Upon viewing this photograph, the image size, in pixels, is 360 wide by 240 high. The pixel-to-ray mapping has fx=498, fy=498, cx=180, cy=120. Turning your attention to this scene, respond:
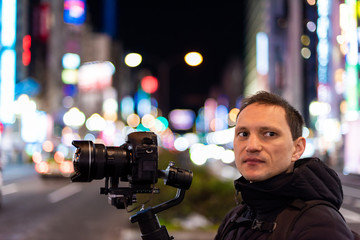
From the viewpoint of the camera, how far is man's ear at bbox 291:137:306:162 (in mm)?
2133

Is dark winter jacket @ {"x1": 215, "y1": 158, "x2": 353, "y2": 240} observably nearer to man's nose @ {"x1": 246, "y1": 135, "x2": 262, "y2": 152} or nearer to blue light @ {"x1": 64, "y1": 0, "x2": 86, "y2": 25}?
man's nose @ {"x1": 246, "y1": 135, "x2": 262, "y2": 152}

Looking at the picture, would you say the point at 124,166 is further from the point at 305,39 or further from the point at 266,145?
the point at 305,39

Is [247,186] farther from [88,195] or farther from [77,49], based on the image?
[77,49]

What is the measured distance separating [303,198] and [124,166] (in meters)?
0.91

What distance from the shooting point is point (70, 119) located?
249 ft

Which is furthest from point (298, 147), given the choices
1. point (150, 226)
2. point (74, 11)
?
point (74, 11)

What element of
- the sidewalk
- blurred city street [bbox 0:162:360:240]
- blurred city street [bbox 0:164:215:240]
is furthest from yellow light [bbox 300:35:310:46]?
the sidewalk

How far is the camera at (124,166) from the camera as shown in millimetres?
2365

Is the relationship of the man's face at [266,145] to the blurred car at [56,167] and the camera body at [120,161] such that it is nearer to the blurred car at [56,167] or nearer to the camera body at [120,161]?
the camera body at [120,161]

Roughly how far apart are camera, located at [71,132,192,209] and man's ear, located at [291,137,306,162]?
604 millimetres

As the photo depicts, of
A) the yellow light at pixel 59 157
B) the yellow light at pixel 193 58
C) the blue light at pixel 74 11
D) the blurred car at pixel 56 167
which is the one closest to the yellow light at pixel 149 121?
the blue light at pixel 74 11

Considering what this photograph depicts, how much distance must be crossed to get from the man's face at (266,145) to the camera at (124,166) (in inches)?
19.6

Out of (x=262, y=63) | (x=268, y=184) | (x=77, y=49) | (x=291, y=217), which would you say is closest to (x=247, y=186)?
(x=268, y=184)

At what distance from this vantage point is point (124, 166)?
2422mm
